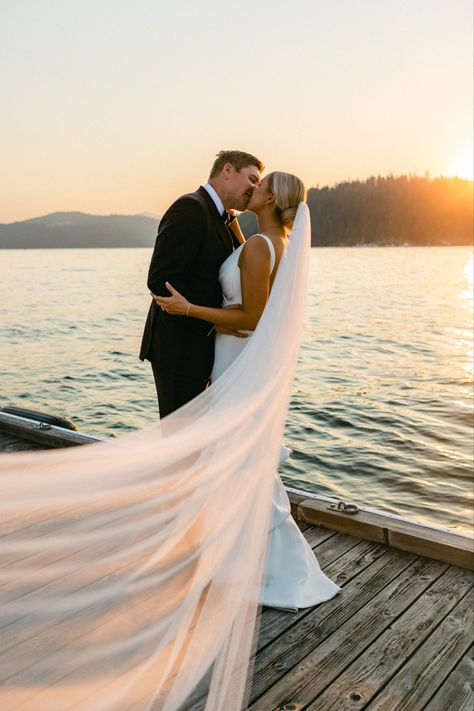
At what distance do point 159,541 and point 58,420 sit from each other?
482cm

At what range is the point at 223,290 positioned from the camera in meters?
3.78

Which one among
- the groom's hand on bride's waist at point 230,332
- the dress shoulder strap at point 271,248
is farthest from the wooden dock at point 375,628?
the dress shoulder strap at point 271,248

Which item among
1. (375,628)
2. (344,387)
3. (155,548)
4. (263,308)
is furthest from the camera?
(344,387)

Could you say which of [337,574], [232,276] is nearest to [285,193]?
[232,276]

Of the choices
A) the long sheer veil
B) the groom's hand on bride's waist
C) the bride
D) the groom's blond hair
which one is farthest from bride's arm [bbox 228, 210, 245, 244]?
the groom's hand on bride's waist

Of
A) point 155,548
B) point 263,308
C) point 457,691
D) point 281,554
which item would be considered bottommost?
point 457,691

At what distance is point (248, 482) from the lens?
11.0 ft

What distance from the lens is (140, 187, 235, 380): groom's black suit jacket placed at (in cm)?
358

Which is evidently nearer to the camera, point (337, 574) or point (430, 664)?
point (430, 664)

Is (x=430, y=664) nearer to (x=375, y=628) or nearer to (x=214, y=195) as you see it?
(x=375, y=628)

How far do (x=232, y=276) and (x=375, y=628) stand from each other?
184cm

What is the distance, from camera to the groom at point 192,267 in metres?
3.59

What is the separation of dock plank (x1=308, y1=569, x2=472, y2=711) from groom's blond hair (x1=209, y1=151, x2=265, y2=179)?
2.36 metres

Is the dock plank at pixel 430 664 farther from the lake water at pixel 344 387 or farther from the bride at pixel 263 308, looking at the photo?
the lake water at pixel 344 387
